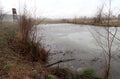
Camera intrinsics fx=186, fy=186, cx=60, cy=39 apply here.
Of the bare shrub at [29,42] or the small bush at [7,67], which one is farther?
the bare shrub at [29,42]

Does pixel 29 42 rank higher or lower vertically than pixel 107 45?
higher

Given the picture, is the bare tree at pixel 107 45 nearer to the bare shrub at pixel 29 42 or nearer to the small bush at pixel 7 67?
A: the bare shrub at pixel 29 42

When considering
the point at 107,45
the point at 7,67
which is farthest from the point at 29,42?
the point at 107,45

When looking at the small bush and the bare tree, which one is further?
the bare tree

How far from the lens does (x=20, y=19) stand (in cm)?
1201

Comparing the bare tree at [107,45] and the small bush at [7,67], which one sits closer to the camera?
the small bush at [7,67]

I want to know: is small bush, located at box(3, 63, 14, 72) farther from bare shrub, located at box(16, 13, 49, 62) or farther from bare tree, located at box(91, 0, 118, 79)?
bare tree, located at box(91, 0, 118, 79)

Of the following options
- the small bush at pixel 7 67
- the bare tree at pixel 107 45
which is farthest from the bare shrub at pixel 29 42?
the bare tree at pixel 107 45

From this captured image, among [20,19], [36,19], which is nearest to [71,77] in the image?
[36,19]

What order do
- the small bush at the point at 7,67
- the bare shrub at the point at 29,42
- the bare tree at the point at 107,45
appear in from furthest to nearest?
the bare shrub at the point at 29,42 → the bare tree at the point at 107,45 → the small bush at the point at 7,67

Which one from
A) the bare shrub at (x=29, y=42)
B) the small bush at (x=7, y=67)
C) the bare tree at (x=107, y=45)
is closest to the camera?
the small bush at (x=7, y=67)

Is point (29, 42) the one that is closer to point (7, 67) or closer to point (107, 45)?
point (7, 67)

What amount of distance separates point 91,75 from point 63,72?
1.24m

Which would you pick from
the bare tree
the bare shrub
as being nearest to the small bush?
the bare shrub
